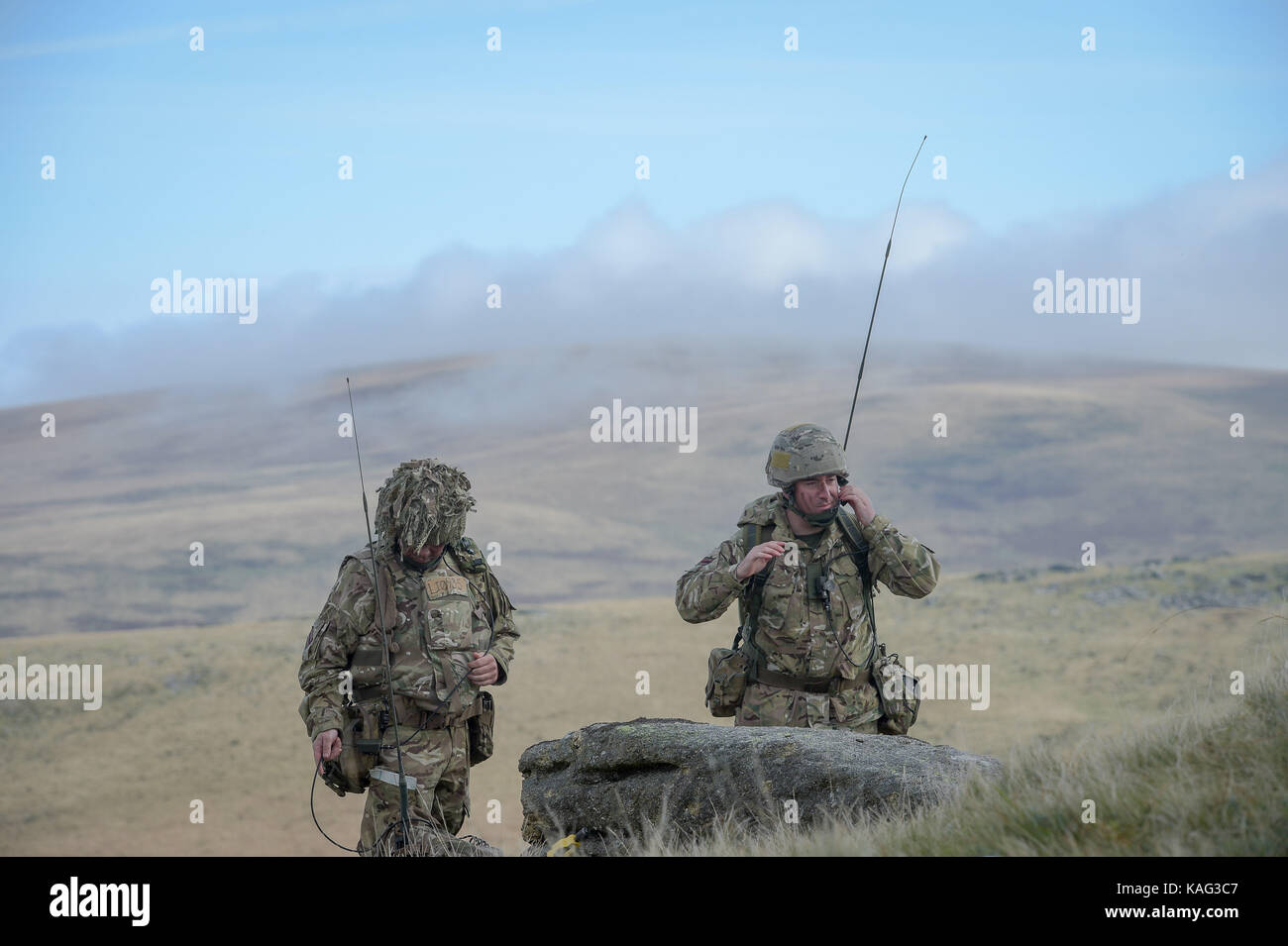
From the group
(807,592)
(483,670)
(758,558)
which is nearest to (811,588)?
(807,592)

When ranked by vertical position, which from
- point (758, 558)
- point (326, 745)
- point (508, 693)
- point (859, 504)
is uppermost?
point (859, 504)

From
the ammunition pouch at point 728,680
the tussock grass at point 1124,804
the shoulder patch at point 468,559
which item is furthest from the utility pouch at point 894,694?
→ the shoulder patch at point 468,559

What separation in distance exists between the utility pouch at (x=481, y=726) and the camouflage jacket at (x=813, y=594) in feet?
4.22

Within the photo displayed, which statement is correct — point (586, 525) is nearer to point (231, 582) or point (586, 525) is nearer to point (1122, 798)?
point (231, 582)

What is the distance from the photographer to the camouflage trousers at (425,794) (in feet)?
23.2

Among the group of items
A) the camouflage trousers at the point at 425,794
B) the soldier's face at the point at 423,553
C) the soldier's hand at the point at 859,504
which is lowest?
the camouflage trousers at the point at 425,794

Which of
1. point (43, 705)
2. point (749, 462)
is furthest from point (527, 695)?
point (749, 462)

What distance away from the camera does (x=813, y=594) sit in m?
8.05

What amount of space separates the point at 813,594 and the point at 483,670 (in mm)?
2077

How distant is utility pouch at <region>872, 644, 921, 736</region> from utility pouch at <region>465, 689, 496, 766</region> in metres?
2.40

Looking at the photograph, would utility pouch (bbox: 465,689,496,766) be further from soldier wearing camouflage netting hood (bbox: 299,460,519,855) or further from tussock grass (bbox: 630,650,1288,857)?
tussock grass (bbox: 630,650,1288,857)

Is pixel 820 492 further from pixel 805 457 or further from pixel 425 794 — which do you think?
pixel 425 794

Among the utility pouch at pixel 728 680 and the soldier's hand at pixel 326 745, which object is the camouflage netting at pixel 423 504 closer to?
the soldier's hand at pixel 326 745

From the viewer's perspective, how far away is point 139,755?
34.5 metres
